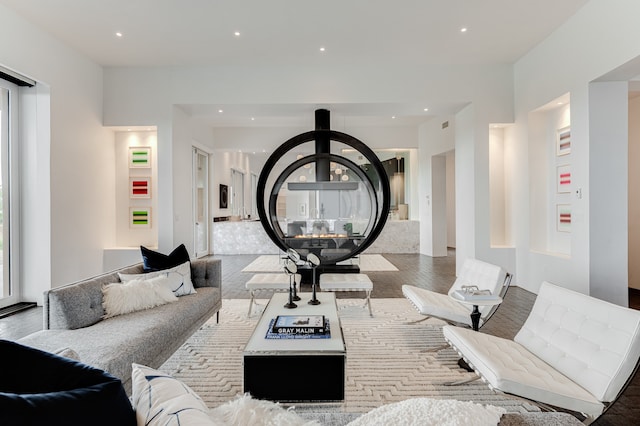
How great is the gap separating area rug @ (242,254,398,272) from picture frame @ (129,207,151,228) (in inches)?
77.1

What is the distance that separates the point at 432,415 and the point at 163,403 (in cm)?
80

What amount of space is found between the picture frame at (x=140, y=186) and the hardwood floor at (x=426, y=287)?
1.99m

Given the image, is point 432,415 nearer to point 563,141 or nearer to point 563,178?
point 563,178

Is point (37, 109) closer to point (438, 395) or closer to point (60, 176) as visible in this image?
point (60, 176)

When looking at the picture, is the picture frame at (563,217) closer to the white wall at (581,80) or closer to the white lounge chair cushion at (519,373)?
the white wall at (581,80)

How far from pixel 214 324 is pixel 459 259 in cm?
429

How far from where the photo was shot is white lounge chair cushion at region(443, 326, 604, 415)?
5.43 feet

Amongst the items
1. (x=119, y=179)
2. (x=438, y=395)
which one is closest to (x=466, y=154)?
(x=438, y=395)

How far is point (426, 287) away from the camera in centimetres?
544

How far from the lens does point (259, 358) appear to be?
207 centimetres

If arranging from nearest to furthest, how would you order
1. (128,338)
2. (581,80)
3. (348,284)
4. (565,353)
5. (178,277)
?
1. (565,353)
2. (128,338)
3. (178,277)
4. (348,284)
5. (581,80)

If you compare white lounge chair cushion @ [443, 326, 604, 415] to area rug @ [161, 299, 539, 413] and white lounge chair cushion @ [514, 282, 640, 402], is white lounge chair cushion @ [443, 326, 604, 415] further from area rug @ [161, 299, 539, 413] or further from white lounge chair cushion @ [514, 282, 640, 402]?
area rug @ [161, 299, 539, 413]

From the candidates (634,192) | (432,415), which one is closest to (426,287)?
(634,192)

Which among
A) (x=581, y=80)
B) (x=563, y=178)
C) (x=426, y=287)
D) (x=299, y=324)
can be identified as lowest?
(x=426, y=287)
